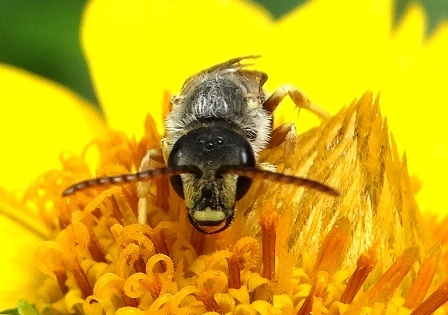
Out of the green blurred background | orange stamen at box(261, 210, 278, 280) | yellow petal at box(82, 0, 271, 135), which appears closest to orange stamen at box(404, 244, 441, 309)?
orange stamen at box(261, 210, 278, 280)

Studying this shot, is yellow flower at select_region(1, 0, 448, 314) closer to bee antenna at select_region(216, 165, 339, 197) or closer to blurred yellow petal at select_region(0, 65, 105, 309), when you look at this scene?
blurred yellow petal at select_region(0, 65, 105, 309)

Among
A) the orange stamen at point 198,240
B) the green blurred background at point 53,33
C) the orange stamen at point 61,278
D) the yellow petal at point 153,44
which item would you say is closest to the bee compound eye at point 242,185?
the orange stamen at point 198,240

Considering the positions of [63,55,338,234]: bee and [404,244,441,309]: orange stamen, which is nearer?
[63,55,338,234]: bee

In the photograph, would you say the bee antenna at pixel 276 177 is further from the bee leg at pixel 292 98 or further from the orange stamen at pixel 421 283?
the bee leg at pixel 292 98

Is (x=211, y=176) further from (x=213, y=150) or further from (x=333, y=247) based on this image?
(x=333, y=247)

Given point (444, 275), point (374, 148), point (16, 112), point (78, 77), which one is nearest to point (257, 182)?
point (374, 148)

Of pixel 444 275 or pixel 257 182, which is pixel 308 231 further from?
pixel 444 275
